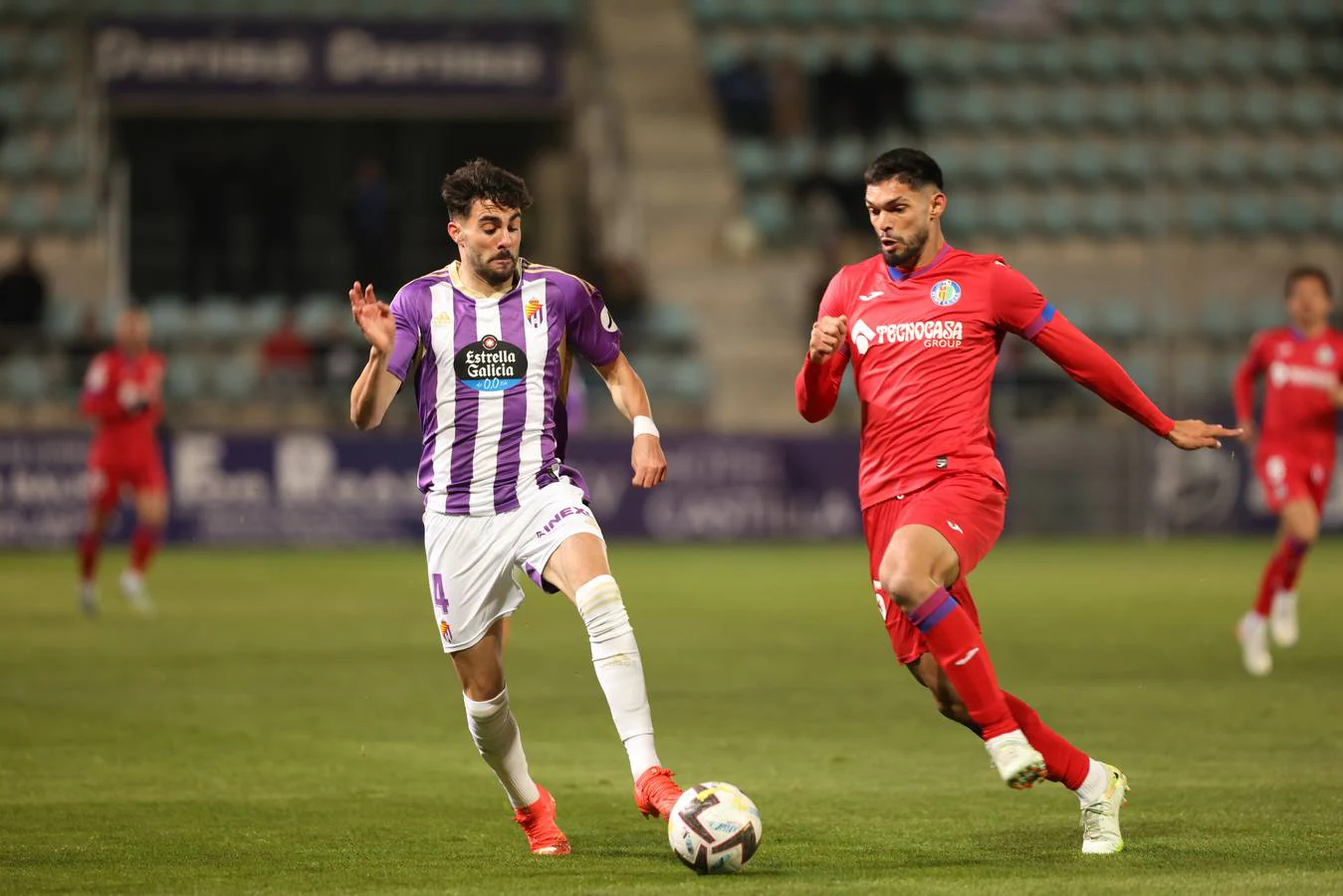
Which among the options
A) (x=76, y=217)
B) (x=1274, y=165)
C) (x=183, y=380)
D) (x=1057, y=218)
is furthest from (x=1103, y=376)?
(x=1274, y=165)

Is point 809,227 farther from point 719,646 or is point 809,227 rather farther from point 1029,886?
point 1029,886

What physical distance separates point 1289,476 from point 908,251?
6.83 meters

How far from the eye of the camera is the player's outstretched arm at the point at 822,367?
661 cm

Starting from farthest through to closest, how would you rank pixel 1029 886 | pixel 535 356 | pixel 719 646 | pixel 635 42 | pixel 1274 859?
pixel 635 42 → pixel 719 646 → pixel 535 356 → pixel 1274 859 → pixel 1029 886

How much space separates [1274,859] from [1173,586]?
446 inches

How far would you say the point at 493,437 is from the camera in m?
6.90

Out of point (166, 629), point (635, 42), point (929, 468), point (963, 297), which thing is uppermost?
point (635, 42)

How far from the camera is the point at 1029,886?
20.0ft

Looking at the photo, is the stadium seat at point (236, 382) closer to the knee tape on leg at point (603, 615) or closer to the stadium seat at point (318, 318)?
the stadium seat at point (318, 318)

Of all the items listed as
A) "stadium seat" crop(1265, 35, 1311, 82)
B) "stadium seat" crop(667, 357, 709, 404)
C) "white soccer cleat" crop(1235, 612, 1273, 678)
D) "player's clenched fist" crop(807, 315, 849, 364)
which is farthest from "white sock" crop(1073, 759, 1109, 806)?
"stadium seat" crop(1265, 35, 1311, 82)

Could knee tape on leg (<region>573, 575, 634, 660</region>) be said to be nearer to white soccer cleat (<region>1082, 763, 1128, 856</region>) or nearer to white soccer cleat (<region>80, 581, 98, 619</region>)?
white soccer cleat (<region>1082, 763, 1128, 856</region>)

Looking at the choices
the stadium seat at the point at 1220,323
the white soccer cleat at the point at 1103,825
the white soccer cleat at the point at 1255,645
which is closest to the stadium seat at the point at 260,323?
the stadium seat at the point at 1220,323

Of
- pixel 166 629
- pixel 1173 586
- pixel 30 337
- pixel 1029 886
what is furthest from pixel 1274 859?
pixel 30 337

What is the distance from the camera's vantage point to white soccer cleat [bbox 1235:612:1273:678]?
472 inches
